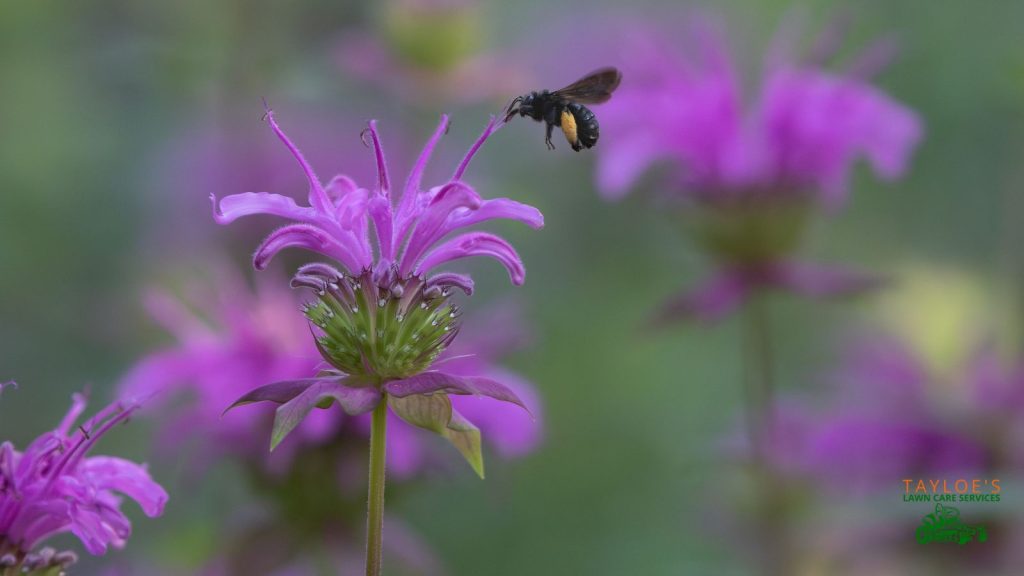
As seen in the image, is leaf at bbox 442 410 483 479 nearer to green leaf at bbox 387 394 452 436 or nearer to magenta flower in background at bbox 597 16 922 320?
green leaf at bbox 387 394 452 436

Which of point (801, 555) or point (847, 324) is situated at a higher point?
point (847, 324)

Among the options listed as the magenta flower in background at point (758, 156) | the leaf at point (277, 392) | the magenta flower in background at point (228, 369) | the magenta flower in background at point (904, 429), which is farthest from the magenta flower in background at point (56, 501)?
the magenta flower in background at point (904, 429)

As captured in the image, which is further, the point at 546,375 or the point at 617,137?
the point at 546,375

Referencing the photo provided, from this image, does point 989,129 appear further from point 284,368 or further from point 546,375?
point 284,368

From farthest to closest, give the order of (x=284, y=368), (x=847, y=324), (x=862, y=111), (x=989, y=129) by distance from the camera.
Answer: (x=989, y=129), (x=847, y=324), (x=862, y=111), (x=284, y=368)

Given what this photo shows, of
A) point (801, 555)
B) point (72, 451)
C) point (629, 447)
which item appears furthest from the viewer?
point (629, 447)

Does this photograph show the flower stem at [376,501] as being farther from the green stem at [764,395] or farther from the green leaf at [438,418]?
the green stem at [764,395]

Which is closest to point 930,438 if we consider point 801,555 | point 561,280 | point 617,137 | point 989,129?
point 801,555

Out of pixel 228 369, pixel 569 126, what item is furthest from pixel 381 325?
pixel 228 369
